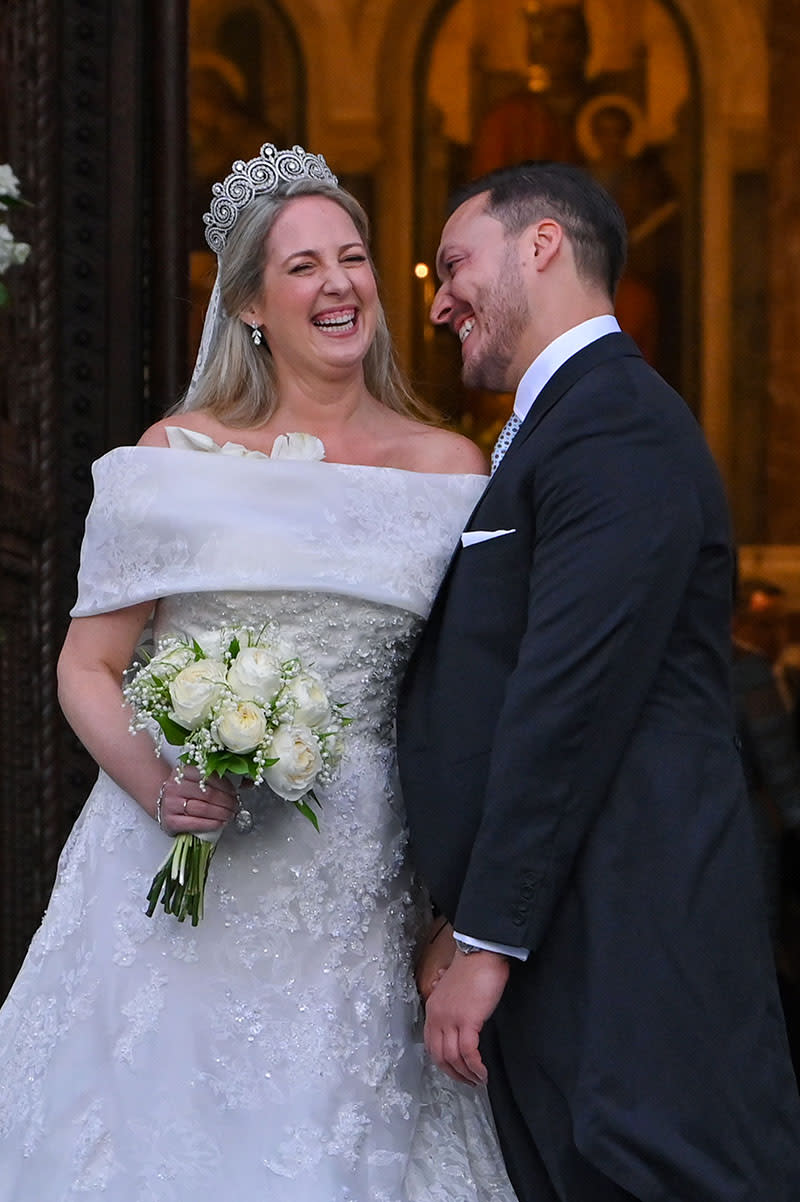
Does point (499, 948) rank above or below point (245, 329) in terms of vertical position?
below

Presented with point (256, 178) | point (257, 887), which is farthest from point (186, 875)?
point (256, 178)

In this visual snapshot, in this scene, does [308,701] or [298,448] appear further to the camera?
[298,448]

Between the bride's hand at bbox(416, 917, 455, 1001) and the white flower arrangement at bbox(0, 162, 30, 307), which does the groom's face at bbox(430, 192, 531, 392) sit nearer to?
the white flower arrangement at bbox(0, 162, 30, 307)

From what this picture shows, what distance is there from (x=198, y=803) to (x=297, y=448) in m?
0.68

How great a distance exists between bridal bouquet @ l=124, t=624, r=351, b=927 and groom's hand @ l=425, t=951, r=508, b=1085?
0.31 m

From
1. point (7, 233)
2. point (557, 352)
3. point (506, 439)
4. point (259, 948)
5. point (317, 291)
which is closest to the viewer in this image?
point (7, 233)

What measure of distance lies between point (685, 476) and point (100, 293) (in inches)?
85.6

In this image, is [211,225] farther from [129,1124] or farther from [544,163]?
[129,1124]

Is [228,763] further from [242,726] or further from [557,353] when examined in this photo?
[557,353]

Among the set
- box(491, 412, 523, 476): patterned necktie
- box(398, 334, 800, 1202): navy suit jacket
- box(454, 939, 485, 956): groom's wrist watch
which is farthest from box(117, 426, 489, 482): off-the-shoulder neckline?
box(454, 939, 485, 956): groom's wrist watch

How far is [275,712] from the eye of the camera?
252 centimetres

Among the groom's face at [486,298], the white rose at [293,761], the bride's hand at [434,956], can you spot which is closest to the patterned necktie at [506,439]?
the groom's face at [486,298]

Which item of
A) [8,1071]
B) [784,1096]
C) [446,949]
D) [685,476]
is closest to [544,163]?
[685,476]

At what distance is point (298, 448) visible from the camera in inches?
119
